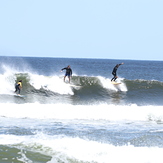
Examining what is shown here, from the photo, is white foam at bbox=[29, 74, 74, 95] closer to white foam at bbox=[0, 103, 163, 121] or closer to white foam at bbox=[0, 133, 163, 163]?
white foam at bbox=[0, 103, 163, 121]

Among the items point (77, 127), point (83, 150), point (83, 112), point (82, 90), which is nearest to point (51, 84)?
point (82, 90)

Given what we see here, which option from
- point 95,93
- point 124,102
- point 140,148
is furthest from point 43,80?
point 140,148

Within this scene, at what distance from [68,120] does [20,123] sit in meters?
2.19

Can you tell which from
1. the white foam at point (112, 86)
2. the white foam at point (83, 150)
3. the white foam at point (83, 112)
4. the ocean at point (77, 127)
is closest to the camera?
the white foam at point (83, 150)

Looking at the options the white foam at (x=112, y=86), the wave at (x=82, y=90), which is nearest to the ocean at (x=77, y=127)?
the wave at (x=82, y=90)

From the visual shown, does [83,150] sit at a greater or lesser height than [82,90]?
lesser

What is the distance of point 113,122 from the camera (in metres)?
13.7

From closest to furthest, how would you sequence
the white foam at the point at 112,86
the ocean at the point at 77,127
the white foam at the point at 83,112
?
the ocean at the point at 77,127 → the white foam at the point at 83,112 → the white foam at the point at 112,86

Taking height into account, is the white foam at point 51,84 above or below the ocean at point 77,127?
above

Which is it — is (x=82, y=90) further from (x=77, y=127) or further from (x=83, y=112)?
(x=77, y=127)

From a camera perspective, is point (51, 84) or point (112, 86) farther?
point (112, 86)

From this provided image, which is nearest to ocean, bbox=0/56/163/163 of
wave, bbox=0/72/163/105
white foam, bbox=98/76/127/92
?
wave, bbox=0/72/163/105

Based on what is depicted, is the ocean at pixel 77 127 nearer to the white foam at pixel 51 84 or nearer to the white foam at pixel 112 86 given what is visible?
the white foam at pixel 51 84

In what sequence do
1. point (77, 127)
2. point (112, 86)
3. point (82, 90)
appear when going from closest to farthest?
point (77, 127) → point (82, 90) → point (112, 86)
